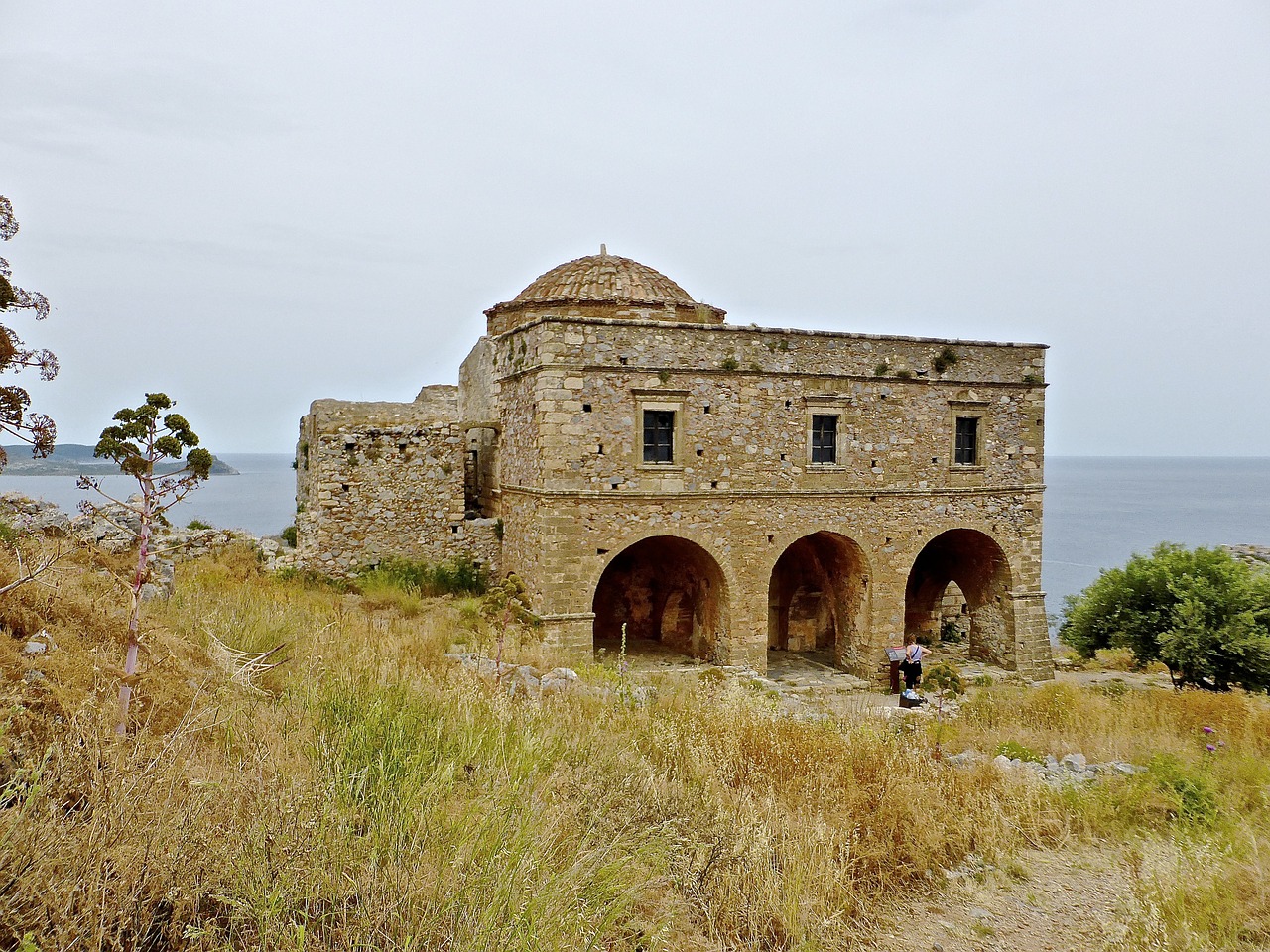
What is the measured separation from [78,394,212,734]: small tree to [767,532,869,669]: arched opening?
13.5m

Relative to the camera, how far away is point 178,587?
966 centimetres

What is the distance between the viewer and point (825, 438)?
1502cm

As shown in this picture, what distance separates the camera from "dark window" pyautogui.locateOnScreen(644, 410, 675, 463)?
13.7m

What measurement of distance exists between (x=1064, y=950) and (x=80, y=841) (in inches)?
204

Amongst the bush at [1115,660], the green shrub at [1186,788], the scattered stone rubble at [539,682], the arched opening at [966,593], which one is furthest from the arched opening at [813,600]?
the green shrub at [1186,788]

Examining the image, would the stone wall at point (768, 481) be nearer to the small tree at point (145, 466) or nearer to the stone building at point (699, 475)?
the stone building at point (699, 475)

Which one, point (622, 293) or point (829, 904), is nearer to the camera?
point (829, 904)

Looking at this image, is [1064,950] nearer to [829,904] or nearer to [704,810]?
[829,904]

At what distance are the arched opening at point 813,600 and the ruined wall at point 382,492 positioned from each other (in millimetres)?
6680

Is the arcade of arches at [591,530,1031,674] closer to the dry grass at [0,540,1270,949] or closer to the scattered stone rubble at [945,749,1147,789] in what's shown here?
the scattered stone rubble at [945,749,1147,789]

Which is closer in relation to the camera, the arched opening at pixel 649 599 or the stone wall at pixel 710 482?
the stone wall at pixel 710 482

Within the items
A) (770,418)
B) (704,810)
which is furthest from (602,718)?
(770,418)

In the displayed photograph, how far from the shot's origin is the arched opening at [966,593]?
1681 centimetres

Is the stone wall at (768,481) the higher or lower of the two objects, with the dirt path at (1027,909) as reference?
higher
